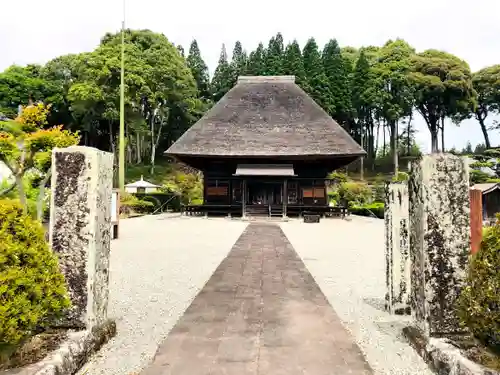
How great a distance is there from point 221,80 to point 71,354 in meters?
41.5

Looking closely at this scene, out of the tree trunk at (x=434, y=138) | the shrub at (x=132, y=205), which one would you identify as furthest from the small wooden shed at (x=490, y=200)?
the tree trunk at (x=434, y=138)

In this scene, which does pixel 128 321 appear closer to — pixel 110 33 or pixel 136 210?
pixel 136 210

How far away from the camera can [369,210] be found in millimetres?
22375

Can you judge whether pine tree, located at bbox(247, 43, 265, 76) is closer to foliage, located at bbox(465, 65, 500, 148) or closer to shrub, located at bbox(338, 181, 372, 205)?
shrub, located at bbox(338, 181, 372, 205)

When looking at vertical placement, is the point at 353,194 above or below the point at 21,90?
below

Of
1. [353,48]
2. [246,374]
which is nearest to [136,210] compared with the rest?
[246,374]

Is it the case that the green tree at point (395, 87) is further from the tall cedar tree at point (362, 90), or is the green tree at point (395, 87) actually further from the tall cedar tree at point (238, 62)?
the tall cedar tree at point (238, 62)

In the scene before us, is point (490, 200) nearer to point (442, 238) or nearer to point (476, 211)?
point (476, 211)

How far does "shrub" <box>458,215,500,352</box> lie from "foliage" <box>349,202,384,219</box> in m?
19.9

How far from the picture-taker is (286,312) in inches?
158

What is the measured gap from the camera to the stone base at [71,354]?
230 centimetres

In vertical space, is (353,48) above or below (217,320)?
above

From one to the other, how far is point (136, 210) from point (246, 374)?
19.5 meters

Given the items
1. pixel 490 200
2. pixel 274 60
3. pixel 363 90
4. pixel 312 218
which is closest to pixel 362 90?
pixel 363 90
